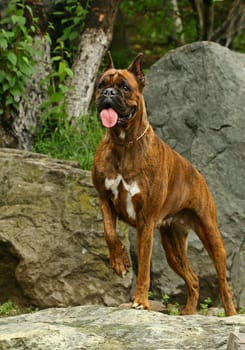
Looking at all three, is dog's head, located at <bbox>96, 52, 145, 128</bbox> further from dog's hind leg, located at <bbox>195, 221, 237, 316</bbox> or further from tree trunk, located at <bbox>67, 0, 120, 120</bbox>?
tree trunk, located at <bbox>67, 0, 120, 120</bbox>

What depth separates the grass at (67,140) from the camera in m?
11.2

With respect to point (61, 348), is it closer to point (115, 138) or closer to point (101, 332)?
point (101, 332)

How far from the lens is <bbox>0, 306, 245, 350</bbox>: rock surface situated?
18.6 feet

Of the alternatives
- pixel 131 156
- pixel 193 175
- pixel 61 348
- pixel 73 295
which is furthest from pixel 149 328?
pixel 73 295

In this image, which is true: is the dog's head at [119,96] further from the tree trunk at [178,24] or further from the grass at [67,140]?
the tree trunk at [178,24]

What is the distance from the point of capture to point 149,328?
6152mm

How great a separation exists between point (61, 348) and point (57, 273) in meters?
3.65

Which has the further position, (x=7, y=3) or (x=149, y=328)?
(x=7, y=3)

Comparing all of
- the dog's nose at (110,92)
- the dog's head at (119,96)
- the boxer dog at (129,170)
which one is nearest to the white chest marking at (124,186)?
the boxer dog at (129,170)

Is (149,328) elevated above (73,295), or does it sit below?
above

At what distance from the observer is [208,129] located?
1042 centimetres

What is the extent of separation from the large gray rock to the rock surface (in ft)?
11.0

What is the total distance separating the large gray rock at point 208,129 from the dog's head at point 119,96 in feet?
10.4

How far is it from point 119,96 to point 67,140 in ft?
13.9
